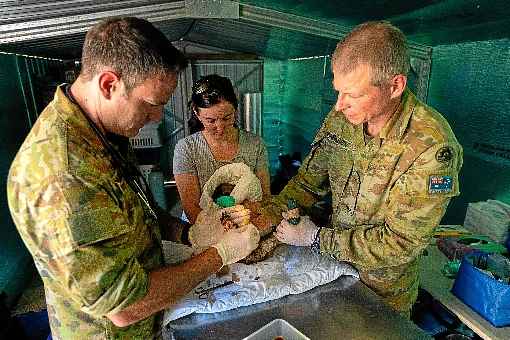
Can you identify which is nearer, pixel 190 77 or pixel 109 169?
pixel 109 169

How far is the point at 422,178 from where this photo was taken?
1369 millimetres

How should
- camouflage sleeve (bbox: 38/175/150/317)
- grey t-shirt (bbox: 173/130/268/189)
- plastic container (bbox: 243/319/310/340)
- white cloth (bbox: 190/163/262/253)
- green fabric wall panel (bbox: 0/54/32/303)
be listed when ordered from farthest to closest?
green fabric wall panel (bbox: 0/54/32/303), grey t-shirt (bbox: 173/130/268/189), white cloth (bbox: 190/163/262/253), plastic container (bbox: 243/319/310/340), camouflage sleeve (bbox: 38/175/150/317)

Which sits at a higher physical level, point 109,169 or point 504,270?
point 109,169

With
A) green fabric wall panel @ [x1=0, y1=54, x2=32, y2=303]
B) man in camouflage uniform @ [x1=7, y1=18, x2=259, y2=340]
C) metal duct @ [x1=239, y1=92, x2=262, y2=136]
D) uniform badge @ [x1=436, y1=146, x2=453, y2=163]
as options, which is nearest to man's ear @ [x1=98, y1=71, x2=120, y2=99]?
man in camouflage uniform @ [x1=7, y1=18, x2=259, y2=340]

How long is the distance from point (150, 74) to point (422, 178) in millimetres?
1111

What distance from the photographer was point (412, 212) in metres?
1.36

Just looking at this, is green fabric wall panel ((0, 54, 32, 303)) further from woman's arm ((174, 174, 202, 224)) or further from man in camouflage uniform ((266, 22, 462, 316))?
man in camouflage uniform ((266, 22, 462, 316))

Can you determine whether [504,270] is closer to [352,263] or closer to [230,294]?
[352,263]

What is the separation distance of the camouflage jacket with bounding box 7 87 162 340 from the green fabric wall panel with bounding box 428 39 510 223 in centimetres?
283

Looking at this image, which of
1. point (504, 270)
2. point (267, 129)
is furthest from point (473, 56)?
point (267, 129)

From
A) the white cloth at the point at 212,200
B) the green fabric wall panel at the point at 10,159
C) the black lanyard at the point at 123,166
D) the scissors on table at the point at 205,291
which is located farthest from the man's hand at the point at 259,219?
the green fabric wall panel at the point at 10,159

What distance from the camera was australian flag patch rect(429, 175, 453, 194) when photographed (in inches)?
53.3

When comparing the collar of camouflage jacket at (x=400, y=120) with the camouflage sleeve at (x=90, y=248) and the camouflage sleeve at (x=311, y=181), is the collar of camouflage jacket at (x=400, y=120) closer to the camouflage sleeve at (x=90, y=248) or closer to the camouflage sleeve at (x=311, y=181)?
the camouflage sleeve at (x=311, y=181)

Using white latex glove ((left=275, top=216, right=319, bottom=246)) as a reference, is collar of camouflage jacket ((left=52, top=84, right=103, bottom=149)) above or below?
above
